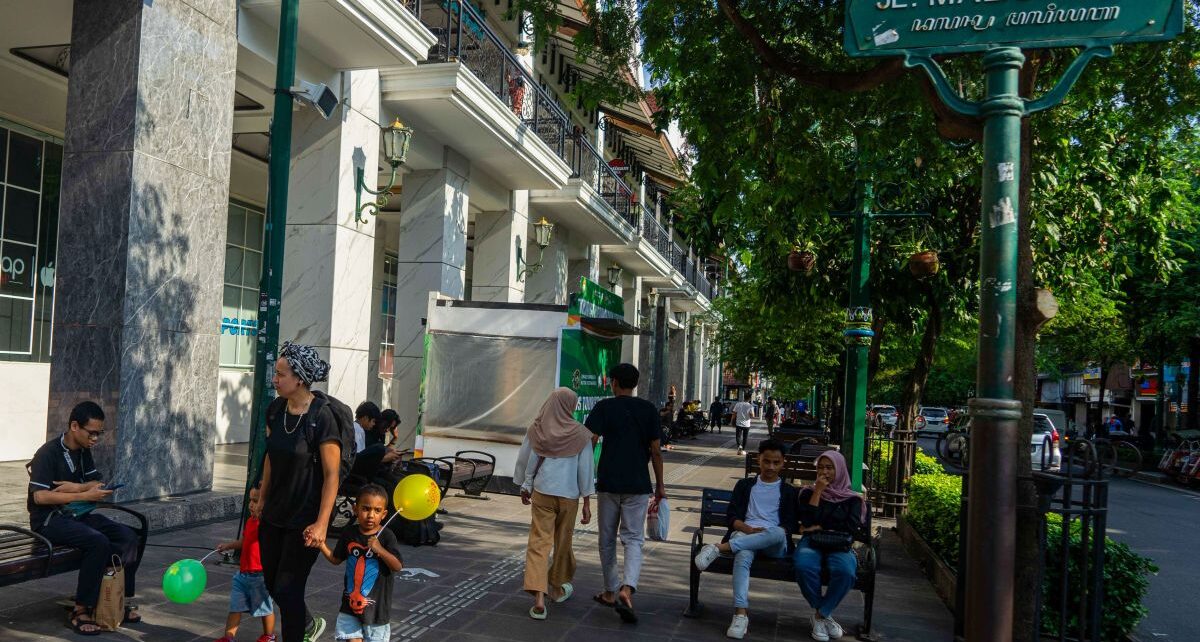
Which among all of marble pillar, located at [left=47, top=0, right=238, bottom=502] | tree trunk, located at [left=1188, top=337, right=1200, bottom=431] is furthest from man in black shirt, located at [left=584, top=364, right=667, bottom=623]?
tree trunk, located at [left=1188, top=337, right=1200, bottom=431]

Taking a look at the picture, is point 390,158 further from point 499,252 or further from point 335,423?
point 335,423

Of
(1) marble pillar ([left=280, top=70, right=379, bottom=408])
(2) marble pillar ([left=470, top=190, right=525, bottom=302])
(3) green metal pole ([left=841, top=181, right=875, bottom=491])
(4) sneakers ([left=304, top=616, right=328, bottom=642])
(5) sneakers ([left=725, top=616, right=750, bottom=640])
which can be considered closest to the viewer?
(4) sneakers ([left=304, top=616, right=328, bottom=642])

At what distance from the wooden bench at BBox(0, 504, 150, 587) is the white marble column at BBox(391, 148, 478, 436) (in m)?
9.14

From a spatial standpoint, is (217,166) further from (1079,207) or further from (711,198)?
(1079,207)

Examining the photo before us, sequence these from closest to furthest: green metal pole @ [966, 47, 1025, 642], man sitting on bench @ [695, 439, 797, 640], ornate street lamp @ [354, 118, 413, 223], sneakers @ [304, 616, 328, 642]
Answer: green metal pole @ [966, 47, 1025, 642] < sneakers @ [304, 616, 328, 642] < man sitting on bench @ [695, 439, 797, 640] < ornate street lamp @ [354, 118, 413, 223]

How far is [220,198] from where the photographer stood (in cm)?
887

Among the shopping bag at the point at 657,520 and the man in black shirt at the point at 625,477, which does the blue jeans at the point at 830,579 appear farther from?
the man in black shirt at the point at 625,477

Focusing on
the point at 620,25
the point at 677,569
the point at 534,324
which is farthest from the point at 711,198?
the point at 677,569

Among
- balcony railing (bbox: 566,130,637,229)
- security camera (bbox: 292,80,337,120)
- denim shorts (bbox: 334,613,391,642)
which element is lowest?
denim shorts (bbox: 334,613,391,642)

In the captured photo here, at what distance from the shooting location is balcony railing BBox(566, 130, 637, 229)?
737 inches

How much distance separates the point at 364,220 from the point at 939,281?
7.77 metres

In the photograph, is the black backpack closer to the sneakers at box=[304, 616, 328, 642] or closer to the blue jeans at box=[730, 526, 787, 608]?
the sneakers at box=[304, 616, 328, 642]

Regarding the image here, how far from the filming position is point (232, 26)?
908 cm

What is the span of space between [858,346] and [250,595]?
6865 millimetres
